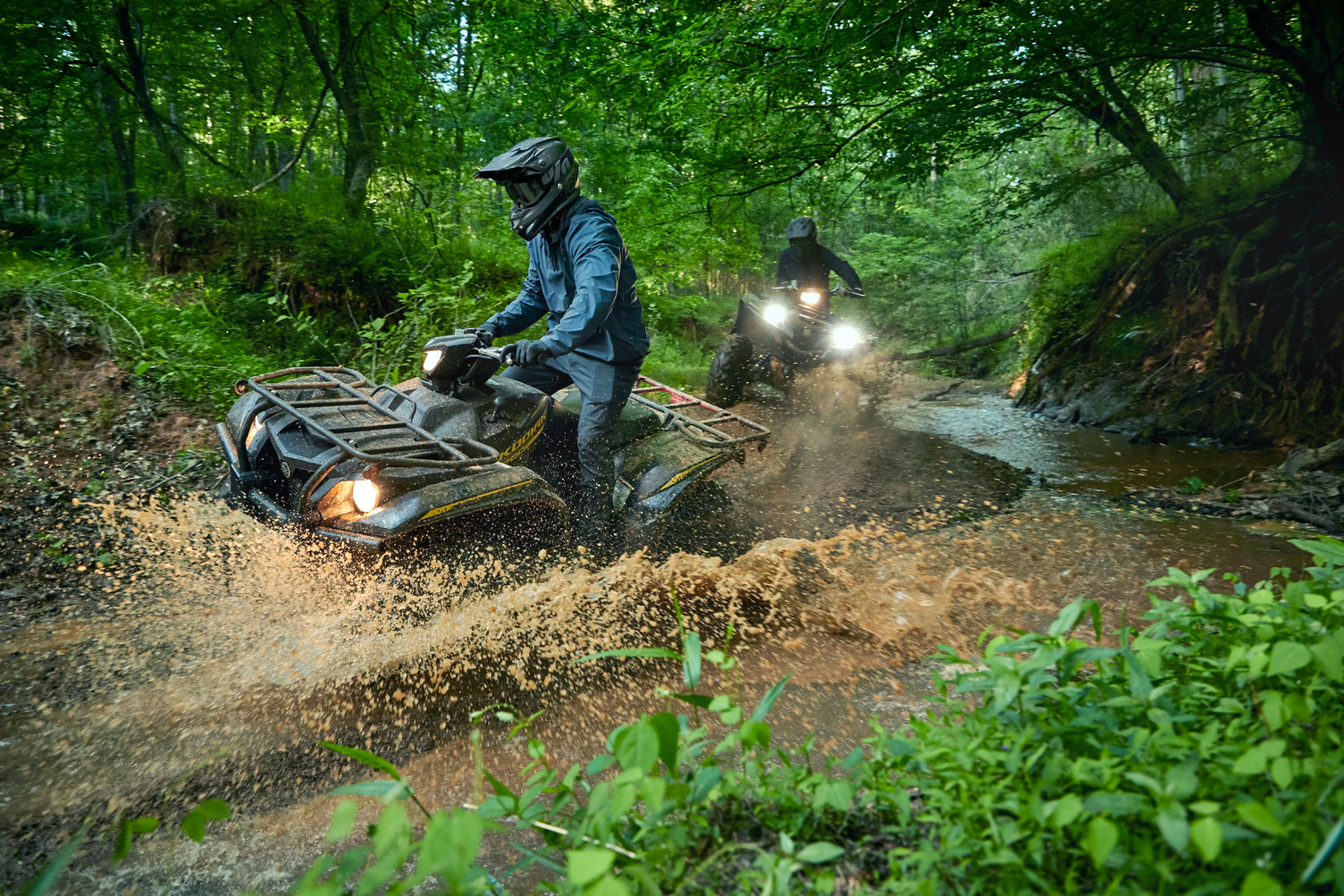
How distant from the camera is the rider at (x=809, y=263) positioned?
384 inches

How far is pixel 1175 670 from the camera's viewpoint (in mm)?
1498

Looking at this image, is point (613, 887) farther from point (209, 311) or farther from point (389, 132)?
point (389, 132)

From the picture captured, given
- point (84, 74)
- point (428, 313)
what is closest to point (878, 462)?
point (428, 313)

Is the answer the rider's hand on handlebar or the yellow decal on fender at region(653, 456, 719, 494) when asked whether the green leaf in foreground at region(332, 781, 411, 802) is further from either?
the yellow decal on fender at region(653, 456, 719, 494)

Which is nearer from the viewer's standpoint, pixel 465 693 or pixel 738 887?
pixel 738 887

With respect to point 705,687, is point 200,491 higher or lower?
higher

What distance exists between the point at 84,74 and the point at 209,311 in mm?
4315

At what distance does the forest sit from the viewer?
1213mm

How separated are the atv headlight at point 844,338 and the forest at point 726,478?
1.95ft

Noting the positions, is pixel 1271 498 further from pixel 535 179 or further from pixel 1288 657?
pixel 535 179

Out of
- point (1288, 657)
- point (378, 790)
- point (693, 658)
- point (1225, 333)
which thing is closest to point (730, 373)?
point (1225, 333)

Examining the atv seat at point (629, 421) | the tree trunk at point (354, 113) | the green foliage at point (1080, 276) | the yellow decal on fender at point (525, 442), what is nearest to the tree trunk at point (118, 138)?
the tree trunk at point (354, 113)

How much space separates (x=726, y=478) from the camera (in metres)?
7.02

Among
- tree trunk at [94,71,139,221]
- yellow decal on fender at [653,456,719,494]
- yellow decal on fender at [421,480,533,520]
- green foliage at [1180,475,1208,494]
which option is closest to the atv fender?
yellow decal on fender at [421,480,533,520]
